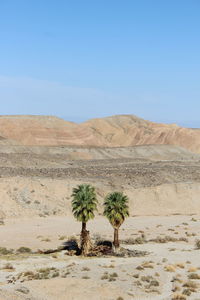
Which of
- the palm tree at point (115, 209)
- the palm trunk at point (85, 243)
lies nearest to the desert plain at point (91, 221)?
the palm trunk at point (85, 243)

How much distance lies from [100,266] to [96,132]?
11734cm

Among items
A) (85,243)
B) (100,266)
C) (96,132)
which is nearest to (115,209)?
(85,243)

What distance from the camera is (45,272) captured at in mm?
35375

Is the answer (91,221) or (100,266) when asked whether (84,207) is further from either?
(91,221)

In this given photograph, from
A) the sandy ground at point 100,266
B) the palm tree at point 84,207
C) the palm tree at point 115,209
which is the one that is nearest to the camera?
the sandy ground at point 100,266

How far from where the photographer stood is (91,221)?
61.3 metres

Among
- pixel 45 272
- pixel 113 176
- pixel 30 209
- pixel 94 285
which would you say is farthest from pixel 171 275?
pixel 113 176

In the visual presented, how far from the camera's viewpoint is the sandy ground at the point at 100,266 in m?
29.9

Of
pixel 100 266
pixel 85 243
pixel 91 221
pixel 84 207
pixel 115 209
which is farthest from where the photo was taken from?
pixel 91 221

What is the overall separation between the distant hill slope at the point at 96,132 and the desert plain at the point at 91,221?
0.49 m

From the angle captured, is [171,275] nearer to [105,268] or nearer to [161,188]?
[105,268]

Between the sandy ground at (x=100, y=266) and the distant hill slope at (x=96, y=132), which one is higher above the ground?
the distant hill slope at (x=96, y=132)

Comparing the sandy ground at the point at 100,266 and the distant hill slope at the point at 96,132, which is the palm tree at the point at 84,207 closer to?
the sandy ground at the point at 100,266

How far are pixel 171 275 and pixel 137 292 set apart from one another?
5.99m
